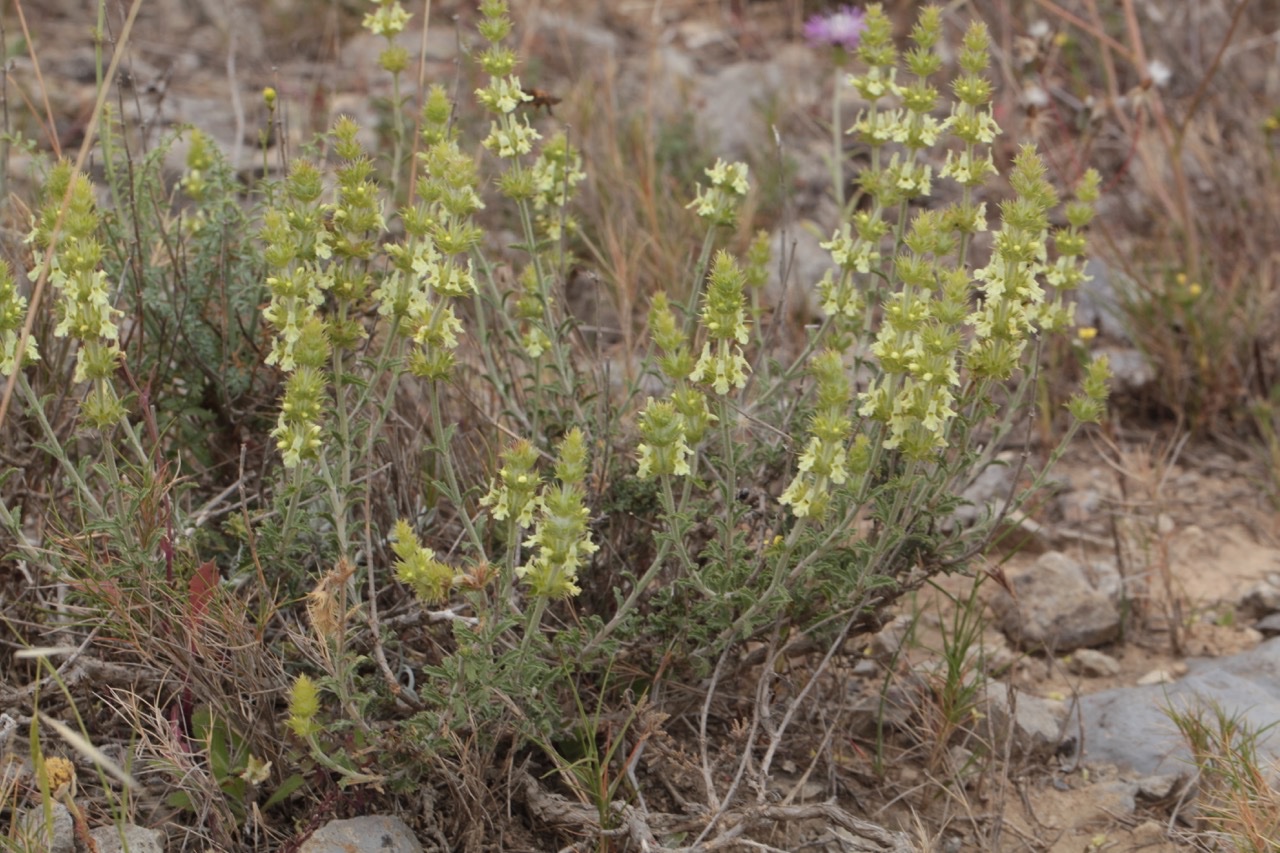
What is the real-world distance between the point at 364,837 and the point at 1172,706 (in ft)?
6.10

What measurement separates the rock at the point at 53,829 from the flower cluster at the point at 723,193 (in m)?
1.64

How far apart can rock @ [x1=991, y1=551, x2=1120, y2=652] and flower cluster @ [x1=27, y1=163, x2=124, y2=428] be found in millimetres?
2264

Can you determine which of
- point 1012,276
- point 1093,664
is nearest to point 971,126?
point 1012,276

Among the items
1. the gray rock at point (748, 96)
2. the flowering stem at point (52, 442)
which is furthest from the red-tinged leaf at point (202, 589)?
the gray rock at point (748, 96)

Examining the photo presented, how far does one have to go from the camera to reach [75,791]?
93.1 inches

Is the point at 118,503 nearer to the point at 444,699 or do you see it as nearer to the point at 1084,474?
the point at 444,699

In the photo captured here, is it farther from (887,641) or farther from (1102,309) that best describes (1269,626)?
(1102,309)

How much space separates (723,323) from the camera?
7.20ft

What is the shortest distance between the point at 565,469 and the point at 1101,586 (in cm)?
219

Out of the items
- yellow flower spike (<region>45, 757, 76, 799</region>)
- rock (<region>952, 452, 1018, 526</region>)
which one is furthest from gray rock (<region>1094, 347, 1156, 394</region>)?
yellow flower spike (<region>45, 757, 76, 799</region>)

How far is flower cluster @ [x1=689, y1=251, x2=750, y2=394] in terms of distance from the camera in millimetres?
2178

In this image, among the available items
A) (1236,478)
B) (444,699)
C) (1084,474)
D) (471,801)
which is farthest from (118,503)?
(1236,478)

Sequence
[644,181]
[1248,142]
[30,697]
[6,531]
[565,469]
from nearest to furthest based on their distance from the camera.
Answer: [565,469], [30,697], [6,531], [644,181], [1248,142]

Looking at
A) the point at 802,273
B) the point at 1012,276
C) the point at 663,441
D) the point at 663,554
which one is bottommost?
the point at 802,273
